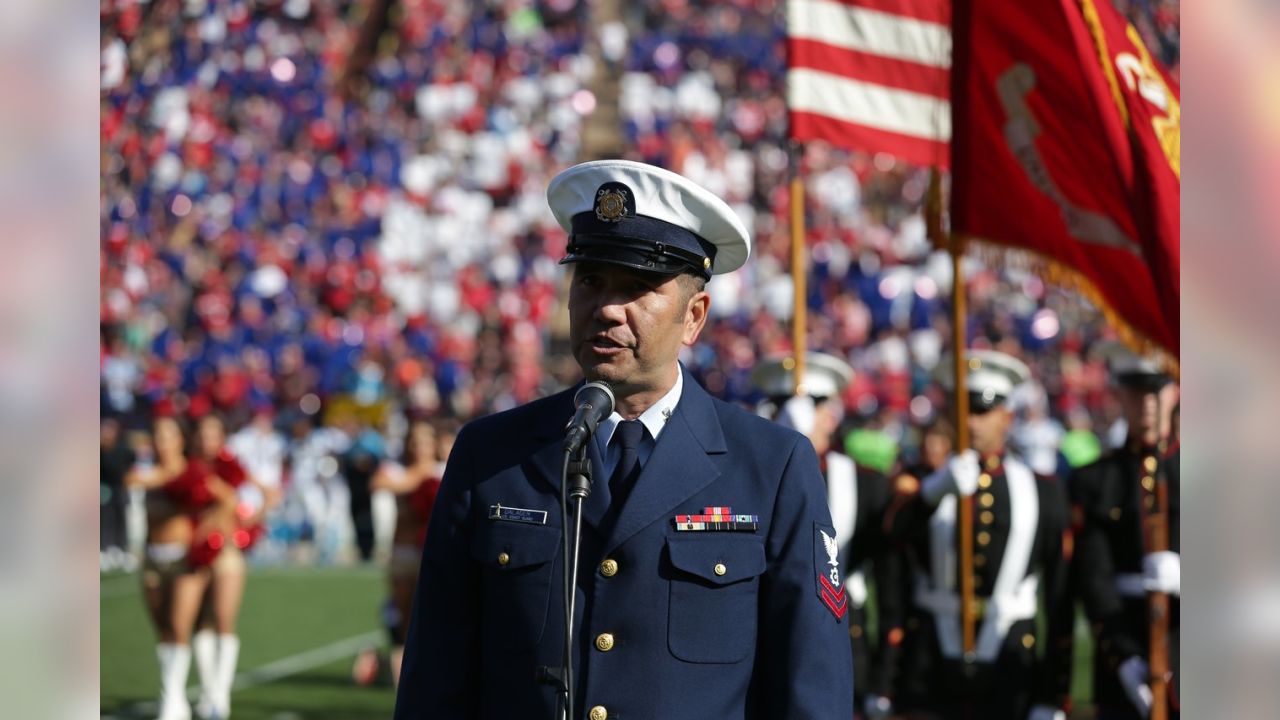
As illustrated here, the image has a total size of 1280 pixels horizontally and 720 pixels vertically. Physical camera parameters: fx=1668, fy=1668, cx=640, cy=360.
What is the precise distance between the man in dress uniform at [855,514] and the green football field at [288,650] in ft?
6.42

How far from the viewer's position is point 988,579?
7836 mm

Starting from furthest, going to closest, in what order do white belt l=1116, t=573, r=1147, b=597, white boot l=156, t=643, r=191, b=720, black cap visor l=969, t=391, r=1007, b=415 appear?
1. white boot l=156, t=643, r=191, b=720
2. black cap visor l=969, t=391, r=1007, b=415
3. white belt l=1116, t=573, r=1147, b=597

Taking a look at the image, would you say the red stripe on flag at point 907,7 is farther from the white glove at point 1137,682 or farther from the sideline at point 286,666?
the sideline at point 286,666

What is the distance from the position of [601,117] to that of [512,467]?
2872 cm

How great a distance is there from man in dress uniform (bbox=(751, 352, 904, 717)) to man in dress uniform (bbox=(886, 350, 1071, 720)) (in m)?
0.14

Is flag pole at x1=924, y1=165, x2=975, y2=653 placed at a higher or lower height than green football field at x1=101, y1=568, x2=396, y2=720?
higher

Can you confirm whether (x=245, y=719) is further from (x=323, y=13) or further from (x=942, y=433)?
(x=323, y=13)

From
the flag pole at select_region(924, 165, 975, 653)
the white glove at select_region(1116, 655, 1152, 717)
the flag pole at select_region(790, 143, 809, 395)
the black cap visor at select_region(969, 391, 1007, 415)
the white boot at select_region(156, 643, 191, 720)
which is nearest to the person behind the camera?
the flag pole at select_region(924, 165, 975, 653)

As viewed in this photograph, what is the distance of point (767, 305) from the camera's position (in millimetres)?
25047

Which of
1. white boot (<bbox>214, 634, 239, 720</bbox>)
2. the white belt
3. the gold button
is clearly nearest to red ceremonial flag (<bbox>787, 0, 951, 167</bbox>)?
the white belt

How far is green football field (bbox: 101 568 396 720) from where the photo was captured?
1080 centimetres

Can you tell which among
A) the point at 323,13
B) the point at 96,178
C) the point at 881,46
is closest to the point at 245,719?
the point at 881,46

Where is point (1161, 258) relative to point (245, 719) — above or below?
above

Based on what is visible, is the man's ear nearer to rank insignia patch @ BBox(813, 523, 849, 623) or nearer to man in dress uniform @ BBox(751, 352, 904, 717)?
rank insignia patch @ BBox(813, 523, 849, 623)
